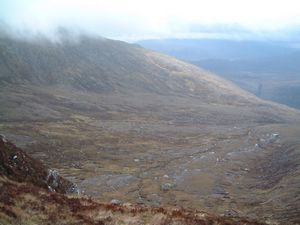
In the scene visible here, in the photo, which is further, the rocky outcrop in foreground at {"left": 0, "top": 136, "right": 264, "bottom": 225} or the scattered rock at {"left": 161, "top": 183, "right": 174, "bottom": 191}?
the scattered rock at {"left": 161, "top": 183, "right": 174, "bottom": 191}

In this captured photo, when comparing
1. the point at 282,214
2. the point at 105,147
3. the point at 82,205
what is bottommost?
the point at 105,147

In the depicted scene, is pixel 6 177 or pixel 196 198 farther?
pixel 196 198

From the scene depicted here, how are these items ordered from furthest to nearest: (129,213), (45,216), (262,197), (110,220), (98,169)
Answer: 1. (98,169)
2. (262,197)
3. (129,213)
4. (110,220)
5. (45,216)

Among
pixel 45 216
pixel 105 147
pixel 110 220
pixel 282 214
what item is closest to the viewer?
pixel 45 216

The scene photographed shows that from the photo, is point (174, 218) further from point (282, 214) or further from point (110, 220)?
point (282, 214)

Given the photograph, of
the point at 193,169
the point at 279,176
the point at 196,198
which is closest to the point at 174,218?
the point at 196,198

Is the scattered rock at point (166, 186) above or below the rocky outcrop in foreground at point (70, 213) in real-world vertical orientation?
below

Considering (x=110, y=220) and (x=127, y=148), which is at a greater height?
(x=110, y=220)

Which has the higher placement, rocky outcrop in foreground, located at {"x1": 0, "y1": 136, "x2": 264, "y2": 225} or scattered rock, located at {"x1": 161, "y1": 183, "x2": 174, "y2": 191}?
rocky outcrop in foreground, located at {"x1": 0, "y1": 136, "x2": 264, "y2": 225}

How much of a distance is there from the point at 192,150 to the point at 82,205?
169 m

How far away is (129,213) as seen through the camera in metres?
29.6

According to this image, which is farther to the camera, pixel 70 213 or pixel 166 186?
pixel 166 186

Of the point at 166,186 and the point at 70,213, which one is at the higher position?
the point at 70,213

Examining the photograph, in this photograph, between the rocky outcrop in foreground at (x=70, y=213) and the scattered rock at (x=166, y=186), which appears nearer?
the rocky outcrop in foreground at (x=70, y=213)
